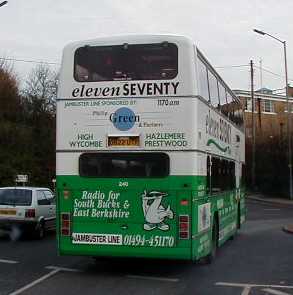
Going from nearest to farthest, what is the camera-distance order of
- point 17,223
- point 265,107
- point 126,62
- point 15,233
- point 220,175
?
point 126,62 → point 220,175 → point 17,223 → point 15,233 → point 265,107

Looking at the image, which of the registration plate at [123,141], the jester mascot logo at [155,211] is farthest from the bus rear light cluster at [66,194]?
the jester mascot logo at [155,211]

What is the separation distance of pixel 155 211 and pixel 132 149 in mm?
1172

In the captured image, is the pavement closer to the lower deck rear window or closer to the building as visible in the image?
the building

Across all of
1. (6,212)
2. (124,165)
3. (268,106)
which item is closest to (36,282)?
(124,165)

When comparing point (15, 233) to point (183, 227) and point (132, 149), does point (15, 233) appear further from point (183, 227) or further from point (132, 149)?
point (183, 227)

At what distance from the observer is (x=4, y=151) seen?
4869cm

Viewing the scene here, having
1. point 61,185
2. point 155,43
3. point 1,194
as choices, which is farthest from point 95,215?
point 1,194

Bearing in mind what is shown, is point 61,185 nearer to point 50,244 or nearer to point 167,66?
point 167,66

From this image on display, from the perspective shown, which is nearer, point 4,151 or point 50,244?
point 50,244

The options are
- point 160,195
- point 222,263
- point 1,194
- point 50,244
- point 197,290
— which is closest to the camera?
point 197,290

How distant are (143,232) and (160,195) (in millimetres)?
717

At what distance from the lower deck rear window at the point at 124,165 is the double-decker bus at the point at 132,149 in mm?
18

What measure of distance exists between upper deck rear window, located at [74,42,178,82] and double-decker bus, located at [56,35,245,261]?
0.02m

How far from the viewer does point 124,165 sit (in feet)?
38.3
